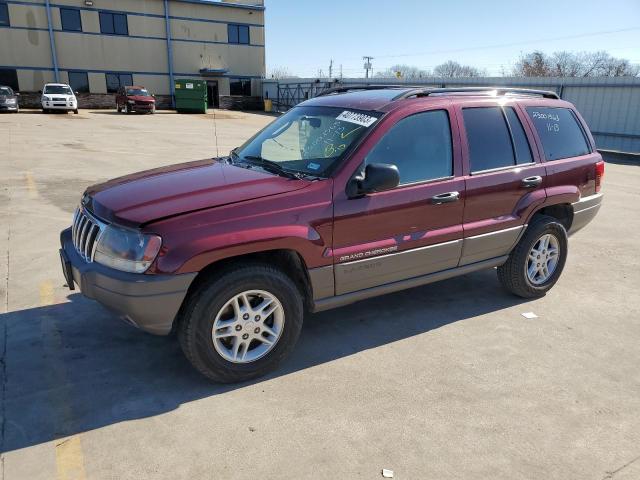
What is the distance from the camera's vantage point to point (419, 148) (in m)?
3.87

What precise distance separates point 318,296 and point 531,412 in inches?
60.6

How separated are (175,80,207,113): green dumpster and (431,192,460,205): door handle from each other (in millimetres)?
33675

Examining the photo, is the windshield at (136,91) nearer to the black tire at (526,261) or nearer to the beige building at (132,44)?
the beige building at (132,44)

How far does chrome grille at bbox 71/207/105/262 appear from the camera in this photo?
3.23 metres

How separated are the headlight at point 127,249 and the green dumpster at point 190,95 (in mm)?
34002

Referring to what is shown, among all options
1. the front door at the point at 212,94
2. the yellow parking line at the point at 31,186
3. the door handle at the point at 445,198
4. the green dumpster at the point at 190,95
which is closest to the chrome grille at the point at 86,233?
the door handle at the point at 445,198

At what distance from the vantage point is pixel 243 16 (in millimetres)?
40625

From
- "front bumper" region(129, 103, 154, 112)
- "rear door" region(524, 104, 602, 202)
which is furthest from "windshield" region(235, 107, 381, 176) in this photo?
"front bumper" region(129, 103, 154, 112)

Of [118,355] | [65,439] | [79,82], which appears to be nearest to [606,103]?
[118,355]

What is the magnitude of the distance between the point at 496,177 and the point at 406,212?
104 cm

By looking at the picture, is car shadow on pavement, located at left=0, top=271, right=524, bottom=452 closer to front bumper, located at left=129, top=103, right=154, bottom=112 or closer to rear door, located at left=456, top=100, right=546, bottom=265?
rear door, located at left=456, top=100, right=546, bottom=265

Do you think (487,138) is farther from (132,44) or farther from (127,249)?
(132,44)

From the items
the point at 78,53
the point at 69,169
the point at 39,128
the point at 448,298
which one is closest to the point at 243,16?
the point at 78,53

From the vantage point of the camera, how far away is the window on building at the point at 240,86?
41.9m
